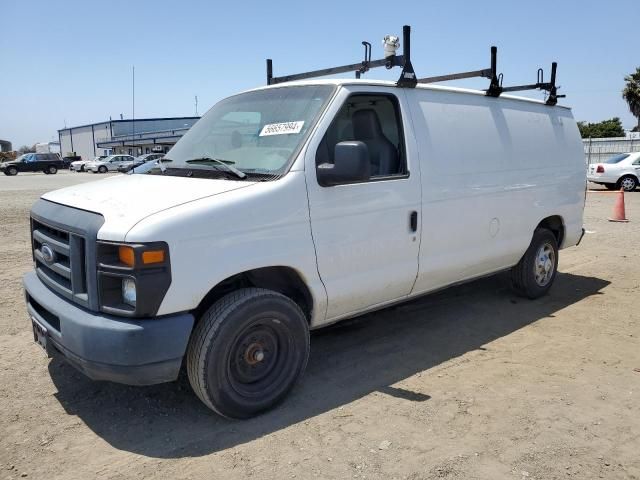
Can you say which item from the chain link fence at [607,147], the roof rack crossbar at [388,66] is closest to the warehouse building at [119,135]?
the chain link fence at [607,147]

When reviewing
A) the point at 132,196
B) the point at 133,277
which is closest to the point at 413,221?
the point at 132,196

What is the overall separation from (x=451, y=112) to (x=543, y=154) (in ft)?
5.14

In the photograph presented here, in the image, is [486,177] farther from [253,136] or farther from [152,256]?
[152,256]

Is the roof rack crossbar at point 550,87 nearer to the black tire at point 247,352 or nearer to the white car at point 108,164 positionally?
the black tire at point 247,352

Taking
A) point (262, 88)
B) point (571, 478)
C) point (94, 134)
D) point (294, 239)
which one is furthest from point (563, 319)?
point (94, 134)

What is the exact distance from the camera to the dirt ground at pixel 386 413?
304cm

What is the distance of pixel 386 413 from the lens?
3605 mm

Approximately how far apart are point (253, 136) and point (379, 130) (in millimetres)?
1033

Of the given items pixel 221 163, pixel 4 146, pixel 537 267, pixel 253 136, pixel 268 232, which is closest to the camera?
pixel 268 232

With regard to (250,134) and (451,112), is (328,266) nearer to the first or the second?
(250,134)

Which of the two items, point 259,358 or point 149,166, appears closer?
point 259,358

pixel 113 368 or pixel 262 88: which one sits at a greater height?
pixel 262 88

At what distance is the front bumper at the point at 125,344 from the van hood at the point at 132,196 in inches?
19.2

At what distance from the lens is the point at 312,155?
3.66 metres
